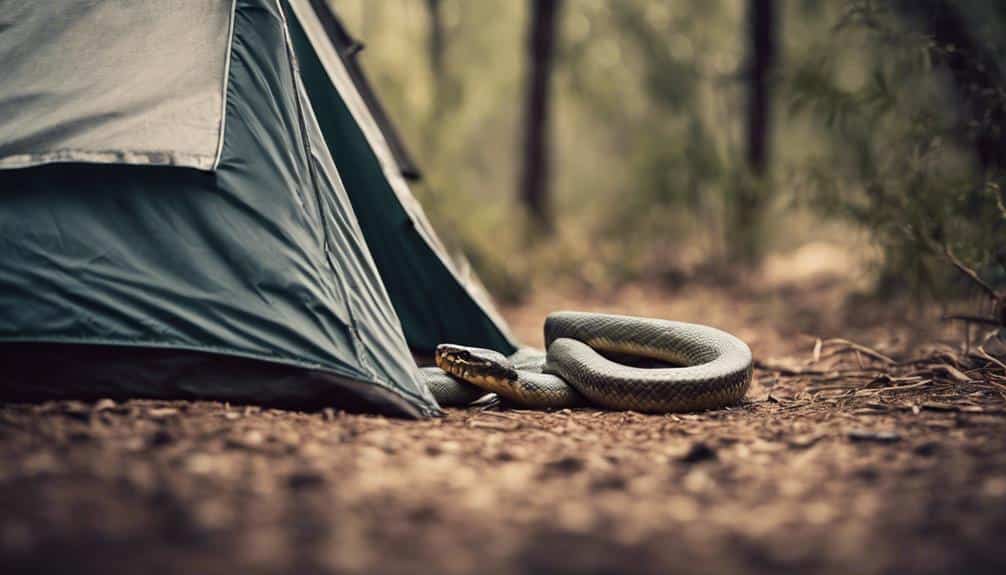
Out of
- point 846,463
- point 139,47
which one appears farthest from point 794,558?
point 139,47

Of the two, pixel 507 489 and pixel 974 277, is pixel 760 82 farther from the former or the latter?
pixel 507 489

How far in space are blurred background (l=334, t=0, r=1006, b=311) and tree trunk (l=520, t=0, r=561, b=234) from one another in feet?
0.10

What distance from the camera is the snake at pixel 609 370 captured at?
4.01 m

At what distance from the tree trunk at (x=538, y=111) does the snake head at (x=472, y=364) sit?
8.69 metres

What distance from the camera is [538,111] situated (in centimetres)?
1348

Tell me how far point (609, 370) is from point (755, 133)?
9.05 metres

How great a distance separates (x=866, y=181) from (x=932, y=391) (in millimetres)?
2288

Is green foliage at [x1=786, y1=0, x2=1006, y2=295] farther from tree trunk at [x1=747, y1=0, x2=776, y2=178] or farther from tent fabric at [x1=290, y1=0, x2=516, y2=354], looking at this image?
tree trunk at [x1=747, y1=0, x2=776, y2=178]

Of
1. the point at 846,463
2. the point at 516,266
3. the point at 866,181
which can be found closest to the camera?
the point at 846,463

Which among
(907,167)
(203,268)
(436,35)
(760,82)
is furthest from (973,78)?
(436,35)

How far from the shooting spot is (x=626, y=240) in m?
12.1

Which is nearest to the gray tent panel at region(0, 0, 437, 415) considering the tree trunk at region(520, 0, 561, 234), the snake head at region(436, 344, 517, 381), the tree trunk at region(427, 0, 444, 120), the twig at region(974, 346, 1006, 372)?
the snake head at region(436, 344, 517, 381)

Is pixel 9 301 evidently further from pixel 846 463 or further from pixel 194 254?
pixel 846 463

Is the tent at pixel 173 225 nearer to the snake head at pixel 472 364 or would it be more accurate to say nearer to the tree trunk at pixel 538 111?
the snake head at pixel 472 364
